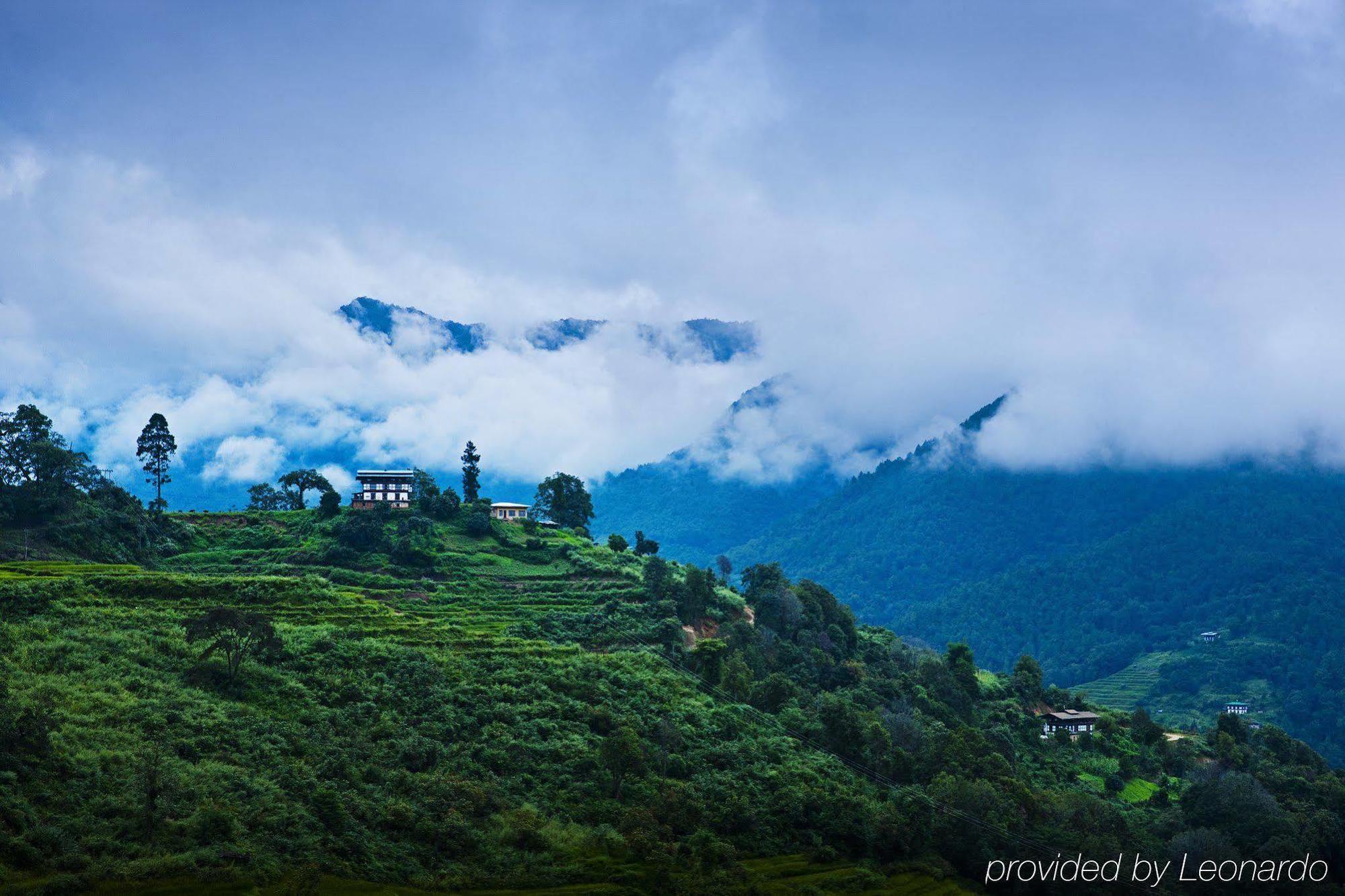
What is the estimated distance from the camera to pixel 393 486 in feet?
288

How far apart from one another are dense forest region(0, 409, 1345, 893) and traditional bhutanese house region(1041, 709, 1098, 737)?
7.74 ft

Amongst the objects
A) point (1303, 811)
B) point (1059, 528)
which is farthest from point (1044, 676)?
point (1303, 811)

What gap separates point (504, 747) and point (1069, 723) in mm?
58538

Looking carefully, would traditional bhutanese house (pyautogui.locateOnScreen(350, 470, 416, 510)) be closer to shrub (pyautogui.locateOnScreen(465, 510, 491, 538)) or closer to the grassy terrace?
shrub (pyautogui.locateOnScreen(465, 510, 491, 538))

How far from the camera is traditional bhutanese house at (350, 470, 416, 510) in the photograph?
3403 inches

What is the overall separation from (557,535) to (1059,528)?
13430 centimetres

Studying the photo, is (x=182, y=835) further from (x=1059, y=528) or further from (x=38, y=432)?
(x=1059, y=528)

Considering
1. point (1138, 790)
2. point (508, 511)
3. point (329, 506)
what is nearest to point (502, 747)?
point (329, 506)

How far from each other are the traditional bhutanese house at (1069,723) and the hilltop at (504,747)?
3.89 metres

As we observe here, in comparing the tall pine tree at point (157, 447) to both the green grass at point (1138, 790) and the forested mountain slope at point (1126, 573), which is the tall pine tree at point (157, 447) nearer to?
the green grass at point (1138, 790)

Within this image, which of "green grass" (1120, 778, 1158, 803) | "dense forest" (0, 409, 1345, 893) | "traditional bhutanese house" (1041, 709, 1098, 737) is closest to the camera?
"dense forest" (0, 409, 1345, 893)

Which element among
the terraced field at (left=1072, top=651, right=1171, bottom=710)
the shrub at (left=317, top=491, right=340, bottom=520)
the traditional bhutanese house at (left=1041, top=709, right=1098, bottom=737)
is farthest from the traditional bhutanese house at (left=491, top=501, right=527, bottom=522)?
the terraced field at (left=1072, top=651, right=1171, bottom=710)

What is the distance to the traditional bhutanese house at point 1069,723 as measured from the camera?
267 ft

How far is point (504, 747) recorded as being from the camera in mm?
42906
